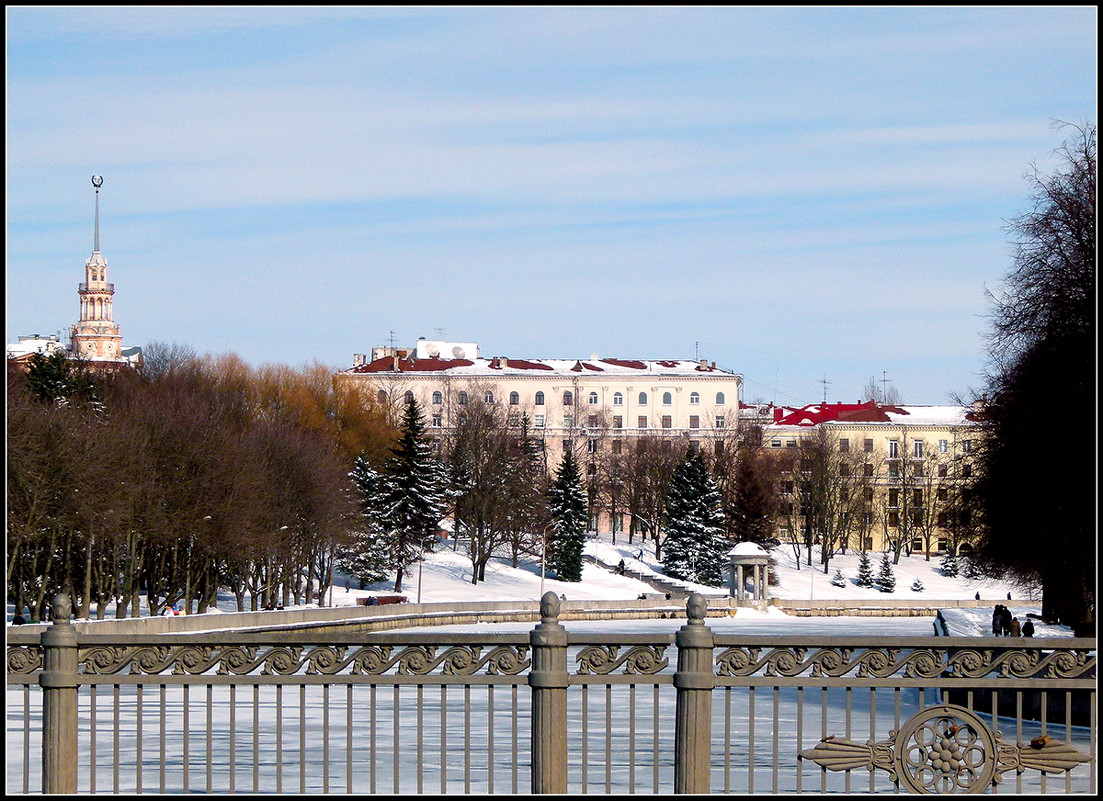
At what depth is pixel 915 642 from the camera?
25.5ft

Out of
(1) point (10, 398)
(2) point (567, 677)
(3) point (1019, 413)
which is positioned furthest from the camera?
(1) point (10, 398)

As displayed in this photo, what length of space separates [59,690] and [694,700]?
11.0 ft

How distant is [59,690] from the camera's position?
307 inches

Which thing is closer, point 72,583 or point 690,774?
point 690,774

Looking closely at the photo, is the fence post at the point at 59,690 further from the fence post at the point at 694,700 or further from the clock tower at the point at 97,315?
the clock tower at the point at 97,315

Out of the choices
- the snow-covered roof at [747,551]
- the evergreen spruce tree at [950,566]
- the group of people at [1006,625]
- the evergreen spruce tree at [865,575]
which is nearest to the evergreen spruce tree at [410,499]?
the snow-covered roof at [747,551]

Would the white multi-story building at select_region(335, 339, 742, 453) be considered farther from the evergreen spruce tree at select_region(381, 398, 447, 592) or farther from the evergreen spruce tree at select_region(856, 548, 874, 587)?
the evergreen spruce tree at select_region(381, 398, 447, 592)

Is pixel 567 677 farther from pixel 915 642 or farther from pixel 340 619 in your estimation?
pixel 340 619

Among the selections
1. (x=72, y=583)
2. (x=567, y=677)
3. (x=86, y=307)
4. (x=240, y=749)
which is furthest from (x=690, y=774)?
(x=86, y=307)

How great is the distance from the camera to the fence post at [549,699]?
7.54m

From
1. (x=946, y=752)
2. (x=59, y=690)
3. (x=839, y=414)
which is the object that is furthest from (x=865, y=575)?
(x=59, y=690)

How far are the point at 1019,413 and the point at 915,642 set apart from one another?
21.8 meters

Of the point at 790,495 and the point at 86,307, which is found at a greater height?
the point at 86,307

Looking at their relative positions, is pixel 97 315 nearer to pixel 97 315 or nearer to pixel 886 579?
pixel 97 315
